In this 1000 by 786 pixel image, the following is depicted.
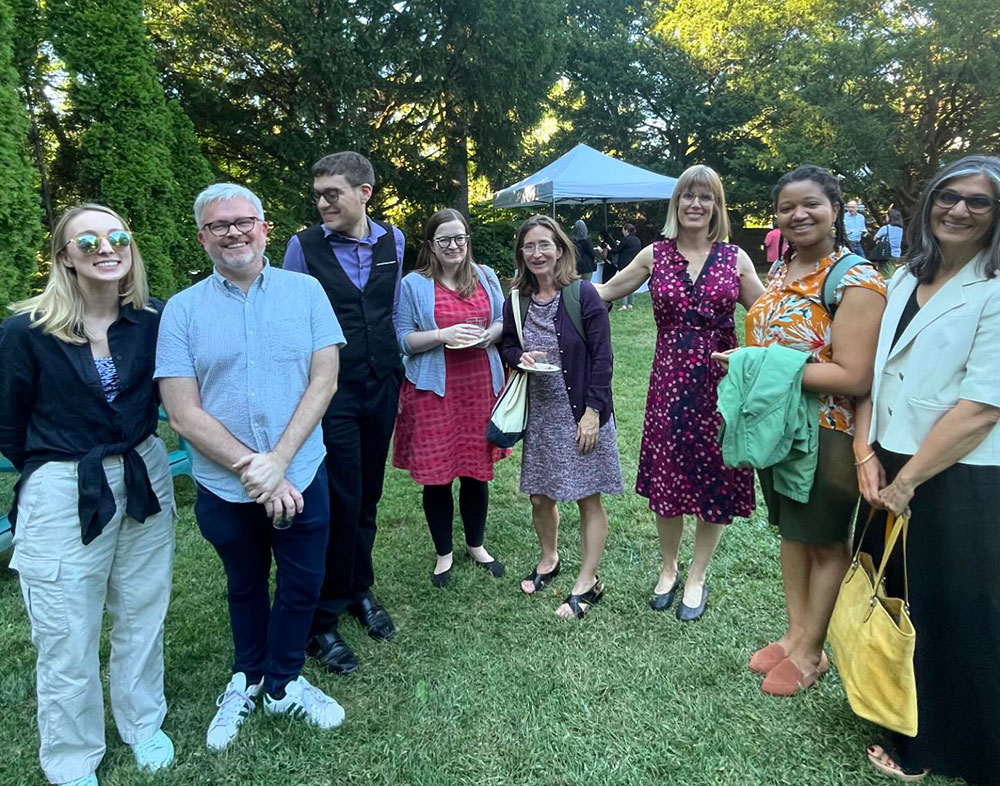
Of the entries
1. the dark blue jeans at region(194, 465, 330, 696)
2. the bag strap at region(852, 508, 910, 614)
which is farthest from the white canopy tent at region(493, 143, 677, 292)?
the bag strap at region(852, 508, 910, 614)

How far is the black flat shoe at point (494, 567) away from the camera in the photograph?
147 inches

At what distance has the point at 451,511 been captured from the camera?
3697 millimetres

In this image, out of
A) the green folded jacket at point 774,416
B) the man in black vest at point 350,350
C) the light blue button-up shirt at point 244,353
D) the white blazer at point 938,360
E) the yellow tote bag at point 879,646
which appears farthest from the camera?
the man in black vest at point 350,350

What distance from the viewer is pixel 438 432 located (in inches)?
135

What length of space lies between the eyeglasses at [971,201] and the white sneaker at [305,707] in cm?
271

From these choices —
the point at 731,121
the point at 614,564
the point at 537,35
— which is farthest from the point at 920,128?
the point at 614,564

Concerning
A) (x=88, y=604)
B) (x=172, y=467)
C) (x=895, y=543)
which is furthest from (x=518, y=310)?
(x=172, y=467)

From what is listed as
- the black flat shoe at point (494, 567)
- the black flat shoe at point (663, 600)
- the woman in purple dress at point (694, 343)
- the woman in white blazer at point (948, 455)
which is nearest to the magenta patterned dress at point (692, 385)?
the woman in purple dress at point (694, 343)

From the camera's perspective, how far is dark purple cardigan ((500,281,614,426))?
3.09 metres

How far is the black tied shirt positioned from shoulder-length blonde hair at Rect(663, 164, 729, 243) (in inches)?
90.6

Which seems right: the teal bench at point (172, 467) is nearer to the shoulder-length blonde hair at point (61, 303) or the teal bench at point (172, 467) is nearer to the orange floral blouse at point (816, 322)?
the shoulder-length blonde hair at point (61, 303)

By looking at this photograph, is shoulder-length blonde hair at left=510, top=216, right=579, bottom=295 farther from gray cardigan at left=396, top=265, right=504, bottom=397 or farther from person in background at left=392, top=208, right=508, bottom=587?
gray cardigan at left=396, top=265, right=504, bottom=397

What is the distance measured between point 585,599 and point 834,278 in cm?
194

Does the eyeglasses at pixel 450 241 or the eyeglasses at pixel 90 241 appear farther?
the eyeglasses at pixel 450 241
